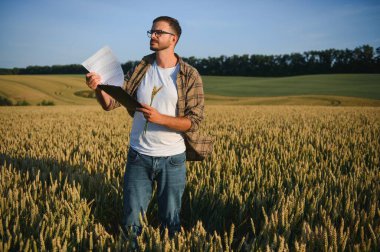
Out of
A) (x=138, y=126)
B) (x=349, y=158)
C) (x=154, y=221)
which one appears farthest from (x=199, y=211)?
(x=349, y=158)

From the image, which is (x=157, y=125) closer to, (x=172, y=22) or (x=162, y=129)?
(x=162, y=129)

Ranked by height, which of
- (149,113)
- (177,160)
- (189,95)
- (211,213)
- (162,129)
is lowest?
(211,213)

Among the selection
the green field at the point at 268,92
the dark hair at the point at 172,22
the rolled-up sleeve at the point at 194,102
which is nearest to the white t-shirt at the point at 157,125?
the rolled-up sleeve at the point at 194,102

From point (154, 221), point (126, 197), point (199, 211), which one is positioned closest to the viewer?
Result: point (126, 197)

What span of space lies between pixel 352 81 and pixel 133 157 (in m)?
61.6

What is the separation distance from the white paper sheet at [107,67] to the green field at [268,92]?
30124 millimetres

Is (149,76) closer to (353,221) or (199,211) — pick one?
(199,211)

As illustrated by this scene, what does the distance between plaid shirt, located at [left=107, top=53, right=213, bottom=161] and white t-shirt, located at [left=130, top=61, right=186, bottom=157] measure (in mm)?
50

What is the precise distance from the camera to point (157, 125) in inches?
94.2

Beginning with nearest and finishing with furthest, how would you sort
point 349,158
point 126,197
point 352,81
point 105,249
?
point 105,249 < point 126,197 < point 349,158 < point 352,81

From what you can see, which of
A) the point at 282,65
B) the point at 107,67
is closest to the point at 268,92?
the point at 282,65

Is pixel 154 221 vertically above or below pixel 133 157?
below

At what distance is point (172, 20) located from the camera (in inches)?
93.8

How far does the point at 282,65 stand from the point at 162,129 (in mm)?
88356
